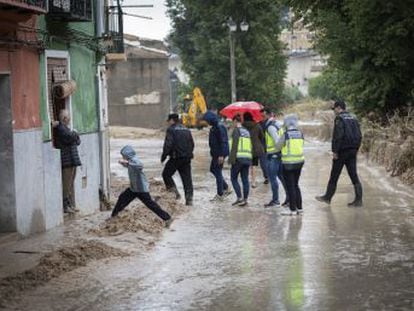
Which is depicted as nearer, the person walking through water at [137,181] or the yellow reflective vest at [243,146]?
the person walking through water at [137,181]

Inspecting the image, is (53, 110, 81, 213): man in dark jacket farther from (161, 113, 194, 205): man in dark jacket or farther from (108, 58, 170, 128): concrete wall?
(108, 58, 170, 128): concrete wall

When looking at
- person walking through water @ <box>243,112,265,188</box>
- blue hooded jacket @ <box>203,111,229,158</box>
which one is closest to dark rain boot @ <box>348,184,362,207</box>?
person walking through water @ <box>243,112,265,188</box>

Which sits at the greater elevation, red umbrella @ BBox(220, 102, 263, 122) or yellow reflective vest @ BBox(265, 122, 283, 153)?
red umbrella @ BBox(220, 102, 263, 122)

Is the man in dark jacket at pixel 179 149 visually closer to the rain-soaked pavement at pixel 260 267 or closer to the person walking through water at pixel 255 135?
the rain-soaked pavement at pixel 260 267

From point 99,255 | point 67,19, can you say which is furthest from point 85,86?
point 99,255

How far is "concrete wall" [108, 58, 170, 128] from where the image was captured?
56.5m

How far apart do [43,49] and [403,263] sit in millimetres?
5998

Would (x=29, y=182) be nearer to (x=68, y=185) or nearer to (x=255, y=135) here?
(x=68, y=185)

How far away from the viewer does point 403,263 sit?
30.7ft

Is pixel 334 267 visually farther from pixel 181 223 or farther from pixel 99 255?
pixel 181 223

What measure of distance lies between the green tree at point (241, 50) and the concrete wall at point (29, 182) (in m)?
32.9

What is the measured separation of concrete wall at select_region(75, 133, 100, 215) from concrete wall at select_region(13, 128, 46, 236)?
206cm

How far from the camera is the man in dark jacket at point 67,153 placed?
1275cm

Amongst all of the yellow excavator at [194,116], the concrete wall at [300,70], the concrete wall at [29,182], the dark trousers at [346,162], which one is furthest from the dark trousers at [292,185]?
the concrete wall at [300,70]
